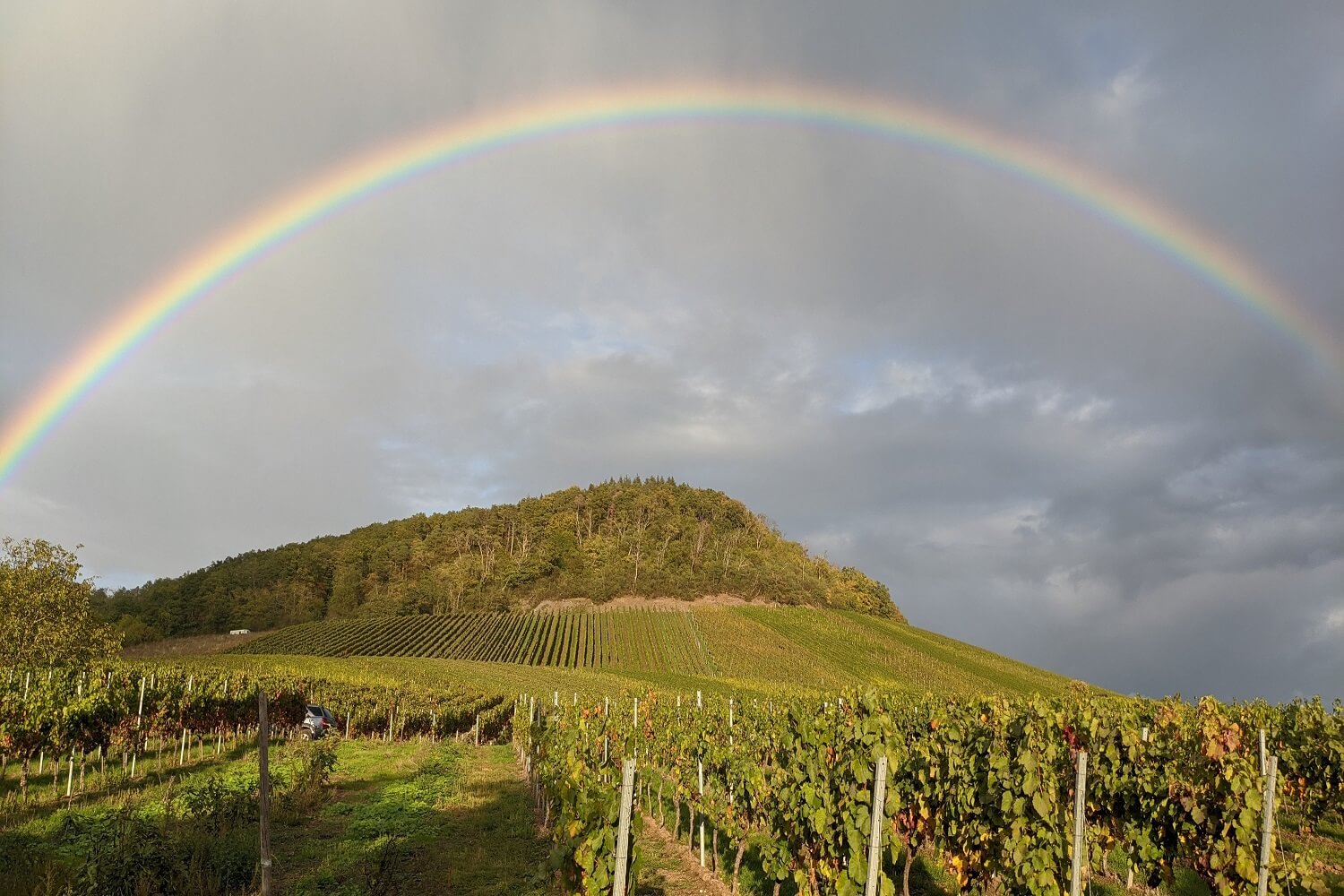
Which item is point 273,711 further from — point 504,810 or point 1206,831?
point 1206,831

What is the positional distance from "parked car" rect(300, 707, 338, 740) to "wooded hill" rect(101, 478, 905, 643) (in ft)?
195

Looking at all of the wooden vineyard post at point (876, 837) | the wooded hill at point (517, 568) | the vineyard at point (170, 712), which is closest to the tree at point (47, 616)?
the vineyard at point (170, 712)

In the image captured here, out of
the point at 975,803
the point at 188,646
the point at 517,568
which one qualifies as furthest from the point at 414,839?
the point at 517,568

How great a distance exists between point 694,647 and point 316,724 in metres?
44.0

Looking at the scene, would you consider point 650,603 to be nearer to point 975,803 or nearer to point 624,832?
point 975,803

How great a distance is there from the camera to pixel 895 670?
6312cm

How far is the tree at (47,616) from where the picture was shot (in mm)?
32219

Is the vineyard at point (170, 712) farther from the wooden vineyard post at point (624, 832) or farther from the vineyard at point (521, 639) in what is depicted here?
the vineyard at point (521, 639)

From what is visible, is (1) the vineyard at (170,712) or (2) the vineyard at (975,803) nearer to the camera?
(2) the vineyard at (975,803)

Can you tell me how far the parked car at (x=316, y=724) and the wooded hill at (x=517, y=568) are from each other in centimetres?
5933

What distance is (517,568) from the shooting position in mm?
96375

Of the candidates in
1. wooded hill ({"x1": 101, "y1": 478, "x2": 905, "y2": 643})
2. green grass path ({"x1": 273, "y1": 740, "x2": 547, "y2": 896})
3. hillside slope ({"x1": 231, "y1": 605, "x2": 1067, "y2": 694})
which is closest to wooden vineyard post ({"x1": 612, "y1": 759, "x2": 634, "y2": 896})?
green grass path ({"x1": 273, "y1": 740, "x2": 547, "y2": 896})

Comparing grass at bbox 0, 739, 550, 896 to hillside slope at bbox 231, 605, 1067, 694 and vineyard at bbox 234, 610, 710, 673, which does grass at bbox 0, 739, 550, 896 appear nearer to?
hillside slope at bbox 231, 605, 1067, 694

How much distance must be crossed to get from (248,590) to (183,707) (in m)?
78.4
